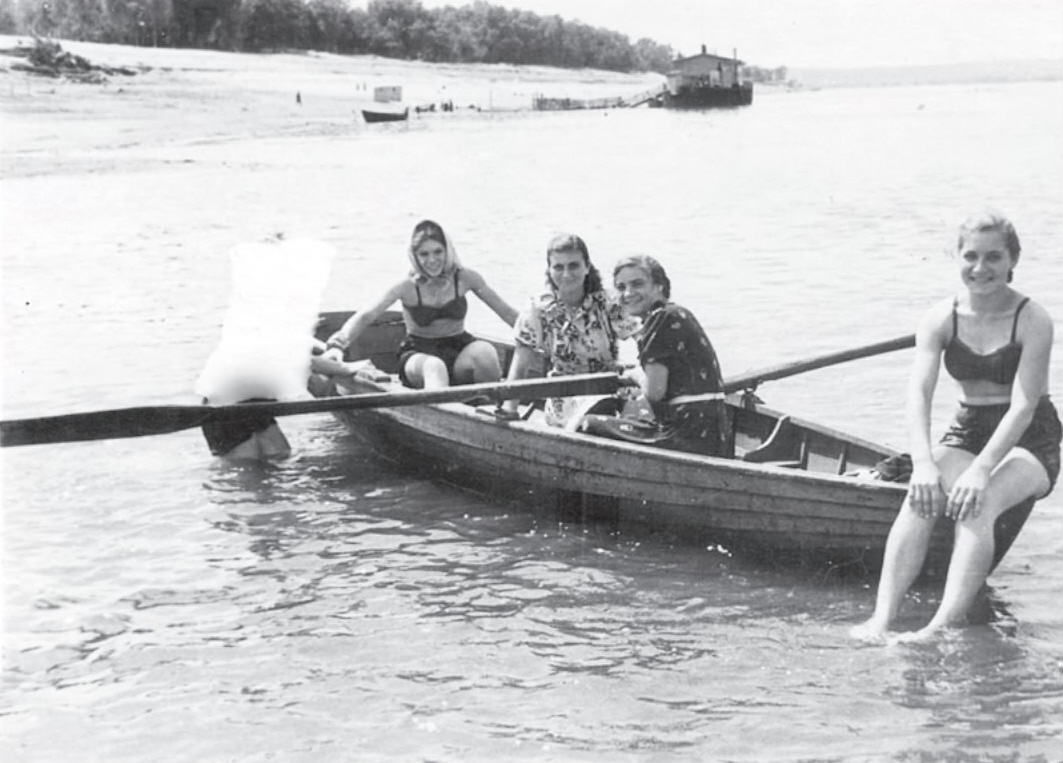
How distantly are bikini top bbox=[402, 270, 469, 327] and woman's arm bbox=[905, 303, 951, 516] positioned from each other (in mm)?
3543

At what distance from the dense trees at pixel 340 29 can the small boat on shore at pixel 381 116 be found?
39.8 ft

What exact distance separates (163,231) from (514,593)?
15533 mm

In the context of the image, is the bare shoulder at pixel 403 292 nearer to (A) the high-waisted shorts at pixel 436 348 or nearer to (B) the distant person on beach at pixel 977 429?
(A) the high-waisted shorts at pixel 436 348

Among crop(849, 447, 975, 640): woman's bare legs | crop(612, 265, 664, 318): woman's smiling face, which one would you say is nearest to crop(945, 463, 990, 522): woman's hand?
crop(849, 447, 975, 640): woman's bare legs

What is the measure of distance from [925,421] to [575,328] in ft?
7.91

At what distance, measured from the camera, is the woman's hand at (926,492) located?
5082 millimetres

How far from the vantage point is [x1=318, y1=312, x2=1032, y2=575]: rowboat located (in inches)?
228

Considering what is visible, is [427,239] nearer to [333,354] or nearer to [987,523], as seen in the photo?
[333,354]

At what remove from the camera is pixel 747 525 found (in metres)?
6.23

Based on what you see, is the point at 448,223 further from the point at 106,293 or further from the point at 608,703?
the point at 608,703

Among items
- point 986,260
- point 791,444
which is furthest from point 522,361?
point 986,260

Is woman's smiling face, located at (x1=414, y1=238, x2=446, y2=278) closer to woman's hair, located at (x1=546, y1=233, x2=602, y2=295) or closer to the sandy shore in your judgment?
woman's hair, located at (x1=546, y1=233, x2=602, y2=295)

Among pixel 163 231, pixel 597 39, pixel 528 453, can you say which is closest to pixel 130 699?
pixel 528 453

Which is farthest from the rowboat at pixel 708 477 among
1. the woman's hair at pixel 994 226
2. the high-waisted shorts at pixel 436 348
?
the woman's hair at pixel 994 226
